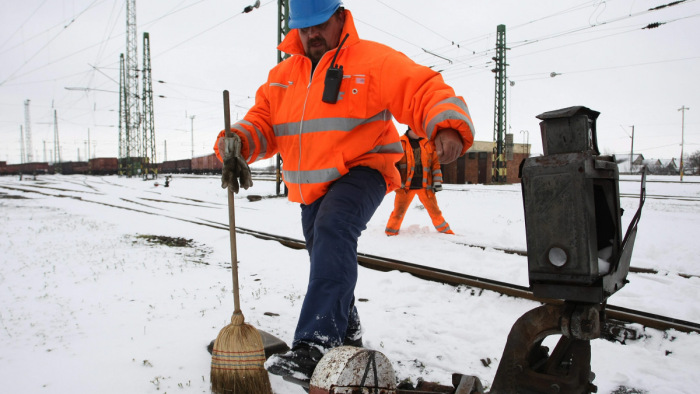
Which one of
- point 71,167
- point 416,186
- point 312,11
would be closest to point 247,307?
point 312,11

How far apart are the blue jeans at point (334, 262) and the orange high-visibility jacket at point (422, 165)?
5251 millimetres

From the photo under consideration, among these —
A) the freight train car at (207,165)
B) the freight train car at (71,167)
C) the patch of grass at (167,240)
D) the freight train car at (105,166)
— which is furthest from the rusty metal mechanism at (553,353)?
the freight train car at (71,167)

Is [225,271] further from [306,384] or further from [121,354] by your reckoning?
[306,384]

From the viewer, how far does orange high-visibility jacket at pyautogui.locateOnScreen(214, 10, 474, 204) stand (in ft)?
6.84

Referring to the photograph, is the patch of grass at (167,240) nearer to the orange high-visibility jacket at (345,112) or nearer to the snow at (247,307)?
the snow at (247,307)

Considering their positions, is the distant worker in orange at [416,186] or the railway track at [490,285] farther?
the distant worker in orange at [416,186]

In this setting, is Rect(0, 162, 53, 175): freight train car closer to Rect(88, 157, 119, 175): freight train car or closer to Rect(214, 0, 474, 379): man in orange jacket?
Rect(88, 157, 119, 175): freight train car

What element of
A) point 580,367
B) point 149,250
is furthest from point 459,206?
point 580,367

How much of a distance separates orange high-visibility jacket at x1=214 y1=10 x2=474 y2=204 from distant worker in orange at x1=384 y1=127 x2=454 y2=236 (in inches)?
196

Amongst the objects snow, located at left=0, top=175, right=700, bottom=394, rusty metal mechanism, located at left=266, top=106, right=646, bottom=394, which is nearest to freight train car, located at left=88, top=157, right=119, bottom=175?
snow, located at left=0, top=175, right=700, bottom=394

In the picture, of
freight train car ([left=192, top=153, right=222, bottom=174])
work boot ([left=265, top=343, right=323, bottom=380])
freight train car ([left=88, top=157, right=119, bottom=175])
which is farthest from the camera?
freight train car ([left=88, top=157, right=119, bottom=175])

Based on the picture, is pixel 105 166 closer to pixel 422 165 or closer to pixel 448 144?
pixel 422 165

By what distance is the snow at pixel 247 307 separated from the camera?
8.06ft

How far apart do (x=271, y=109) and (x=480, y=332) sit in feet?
6.83
